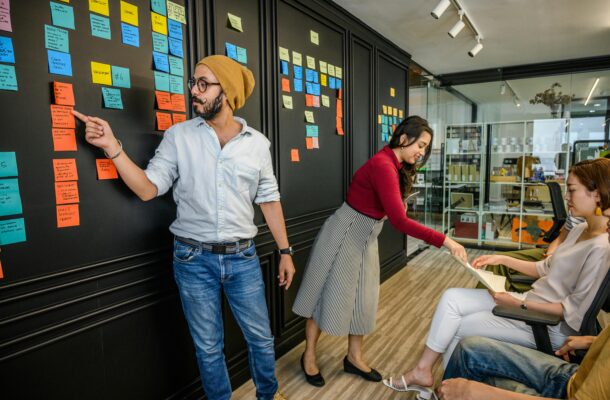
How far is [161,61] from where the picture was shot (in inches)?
66.7

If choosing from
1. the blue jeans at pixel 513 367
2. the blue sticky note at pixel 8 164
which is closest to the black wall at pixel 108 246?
the blue sticky note at pixel 8 164

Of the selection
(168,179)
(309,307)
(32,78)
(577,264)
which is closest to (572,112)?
(577,264)

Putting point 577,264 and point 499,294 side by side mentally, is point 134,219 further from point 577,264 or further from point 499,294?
point 577,264

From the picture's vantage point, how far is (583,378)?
1.15 m

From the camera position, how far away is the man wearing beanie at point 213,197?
1.52m

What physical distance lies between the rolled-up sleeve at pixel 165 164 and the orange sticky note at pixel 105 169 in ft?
0.44

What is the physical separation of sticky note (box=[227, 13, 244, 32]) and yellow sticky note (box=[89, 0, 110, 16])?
0.70m

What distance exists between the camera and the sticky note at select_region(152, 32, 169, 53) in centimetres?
167

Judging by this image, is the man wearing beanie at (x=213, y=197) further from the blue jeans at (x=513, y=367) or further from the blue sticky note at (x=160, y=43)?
the blue jeans at (x=513, y=367)

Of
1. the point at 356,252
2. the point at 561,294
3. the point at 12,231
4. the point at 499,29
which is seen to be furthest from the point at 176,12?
the point at 499,29

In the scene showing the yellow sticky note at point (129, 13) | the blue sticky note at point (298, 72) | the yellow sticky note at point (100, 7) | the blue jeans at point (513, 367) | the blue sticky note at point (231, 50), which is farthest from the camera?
the blue sticky note at point (298, 72)

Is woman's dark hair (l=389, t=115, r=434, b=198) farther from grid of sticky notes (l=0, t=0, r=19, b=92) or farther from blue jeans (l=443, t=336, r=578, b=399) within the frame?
grid of sticky notes (l=0, t=0, r=19, b=92)

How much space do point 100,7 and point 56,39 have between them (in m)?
0.23

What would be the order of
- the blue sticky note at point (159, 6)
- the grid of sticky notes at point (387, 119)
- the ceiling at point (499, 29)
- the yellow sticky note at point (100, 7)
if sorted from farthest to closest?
the grid of sticky notes at point (387, 119) → the ceiling at point (499, 29) → the blue sticky note at point (159, 6) → the yellow sticky note at point (100, 7)
